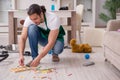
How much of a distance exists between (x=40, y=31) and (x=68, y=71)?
0.66 meters

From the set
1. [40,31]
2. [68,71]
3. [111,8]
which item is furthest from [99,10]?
[68,71]

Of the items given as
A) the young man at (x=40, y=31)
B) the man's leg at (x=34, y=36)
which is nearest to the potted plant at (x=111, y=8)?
the young man at (x=40, y=31)

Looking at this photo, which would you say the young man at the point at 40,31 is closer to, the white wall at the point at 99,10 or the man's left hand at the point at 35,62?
the man's left hand at the point at 35,62

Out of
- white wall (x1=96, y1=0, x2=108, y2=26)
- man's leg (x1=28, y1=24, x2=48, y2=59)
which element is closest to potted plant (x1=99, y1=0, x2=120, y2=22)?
white wall (x1=96, y1=0, x2=108, y2=26)

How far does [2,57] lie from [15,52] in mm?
491

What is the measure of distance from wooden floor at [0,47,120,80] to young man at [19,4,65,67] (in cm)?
16

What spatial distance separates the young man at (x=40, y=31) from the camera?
98.0 inches

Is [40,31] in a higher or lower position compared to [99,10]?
lower

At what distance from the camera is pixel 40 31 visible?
2.96 meters

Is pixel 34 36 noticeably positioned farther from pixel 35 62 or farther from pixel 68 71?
pixel 68 71

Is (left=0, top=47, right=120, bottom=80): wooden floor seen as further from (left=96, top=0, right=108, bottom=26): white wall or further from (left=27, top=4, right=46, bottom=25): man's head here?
(left=96, top=0, right=108, bottom=26): white wall

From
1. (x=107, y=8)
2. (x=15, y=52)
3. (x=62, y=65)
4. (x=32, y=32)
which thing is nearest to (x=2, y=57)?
(x=15, y=52)

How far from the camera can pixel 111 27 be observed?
313cm

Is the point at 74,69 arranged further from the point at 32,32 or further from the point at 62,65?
Answer: the point at 32,32
